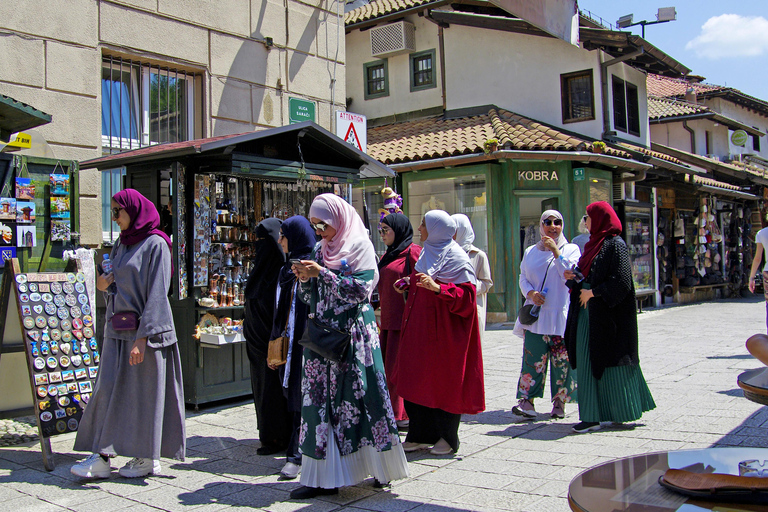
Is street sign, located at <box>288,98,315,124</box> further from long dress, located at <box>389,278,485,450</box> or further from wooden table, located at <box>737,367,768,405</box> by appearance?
wooden table, located at <box>737,367,768,405</box>

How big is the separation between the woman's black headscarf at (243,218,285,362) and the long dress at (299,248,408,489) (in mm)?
1006

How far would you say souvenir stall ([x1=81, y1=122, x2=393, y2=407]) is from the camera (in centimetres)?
643

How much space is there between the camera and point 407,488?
4.20 metres

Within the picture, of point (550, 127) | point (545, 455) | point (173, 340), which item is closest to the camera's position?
point (173, 340)

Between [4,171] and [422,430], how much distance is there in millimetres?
4086

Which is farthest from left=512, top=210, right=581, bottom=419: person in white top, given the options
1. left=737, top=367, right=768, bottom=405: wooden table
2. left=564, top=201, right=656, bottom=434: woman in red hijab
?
left=737, top=367, right=768, bottom=405: wooden table

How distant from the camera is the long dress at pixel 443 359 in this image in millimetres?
4754

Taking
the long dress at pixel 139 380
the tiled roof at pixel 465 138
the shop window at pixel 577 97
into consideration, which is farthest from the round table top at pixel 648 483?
the shop window at pixel 577 97

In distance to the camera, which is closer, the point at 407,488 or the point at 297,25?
the point at 407,488

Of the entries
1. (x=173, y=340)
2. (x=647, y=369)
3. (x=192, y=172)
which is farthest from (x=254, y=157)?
(x=647, y=369)

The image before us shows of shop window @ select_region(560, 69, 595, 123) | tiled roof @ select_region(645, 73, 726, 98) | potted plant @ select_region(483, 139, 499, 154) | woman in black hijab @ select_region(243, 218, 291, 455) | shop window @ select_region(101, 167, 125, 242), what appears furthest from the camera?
tiled roof @ select_region(645, 73, 726, 98)

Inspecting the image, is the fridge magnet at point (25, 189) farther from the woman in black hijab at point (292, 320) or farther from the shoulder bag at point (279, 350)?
the shoulder bag at point (279, 350)

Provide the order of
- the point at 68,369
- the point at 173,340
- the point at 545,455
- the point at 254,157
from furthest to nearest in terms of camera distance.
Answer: the point at 254,157 < the point at 68,369 < the point at 545,455 < the point at 173,340

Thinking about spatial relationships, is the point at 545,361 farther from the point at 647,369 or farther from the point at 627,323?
the point at 647,369
